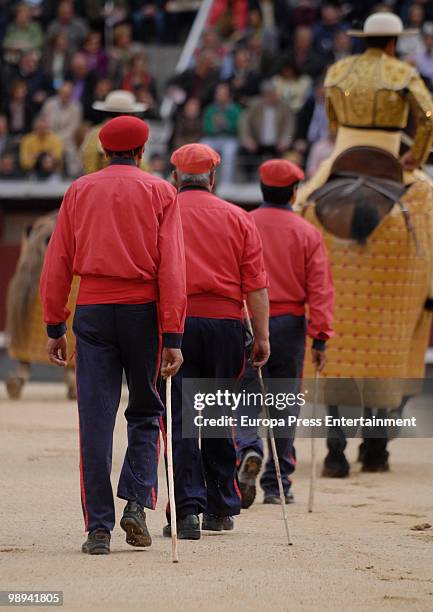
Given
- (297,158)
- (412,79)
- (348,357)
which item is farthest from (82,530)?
(297,158)

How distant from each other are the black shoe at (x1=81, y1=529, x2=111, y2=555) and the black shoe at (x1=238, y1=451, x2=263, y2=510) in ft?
5.14

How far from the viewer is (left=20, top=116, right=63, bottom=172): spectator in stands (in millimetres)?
17156

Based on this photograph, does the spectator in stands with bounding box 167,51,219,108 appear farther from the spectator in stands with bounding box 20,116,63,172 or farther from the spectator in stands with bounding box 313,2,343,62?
the spectator in stands with bounding box 20,116,63,172

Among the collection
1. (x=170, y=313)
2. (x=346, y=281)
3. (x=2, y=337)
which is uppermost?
(x=170, y=313)

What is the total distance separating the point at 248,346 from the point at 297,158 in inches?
389

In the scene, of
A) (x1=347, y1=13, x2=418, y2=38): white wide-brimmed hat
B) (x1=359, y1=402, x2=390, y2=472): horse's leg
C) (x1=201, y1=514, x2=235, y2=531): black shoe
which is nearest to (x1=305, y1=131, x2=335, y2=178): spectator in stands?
(x1=347, y1=13, x2=418, y2=38): white wide-brimmed hat

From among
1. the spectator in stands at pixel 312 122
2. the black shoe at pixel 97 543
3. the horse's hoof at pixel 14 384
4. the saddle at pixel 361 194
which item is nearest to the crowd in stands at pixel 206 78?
the spectator in stands at pixel 312 122

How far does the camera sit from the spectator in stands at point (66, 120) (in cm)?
1736

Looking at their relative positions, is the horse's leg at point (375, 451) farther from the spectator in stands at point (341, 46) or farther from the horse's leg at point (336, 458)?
the spectator in stands at point (341, 46)

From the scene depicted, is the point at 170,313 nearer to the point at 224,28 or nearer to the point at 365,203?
the point at 365,203

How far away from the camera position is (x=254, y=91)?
685 inches

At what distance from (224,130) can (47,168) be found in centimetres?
192

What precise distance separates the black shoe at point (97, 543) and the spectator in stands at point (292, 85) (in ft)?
39.3

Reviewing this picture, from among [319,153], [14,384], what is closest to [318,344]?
[14,384]
